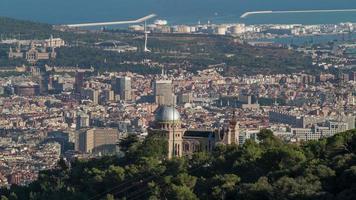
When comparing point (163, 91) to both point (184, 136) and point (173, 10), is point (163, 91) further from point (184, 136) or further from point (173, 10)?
point (173, 10)

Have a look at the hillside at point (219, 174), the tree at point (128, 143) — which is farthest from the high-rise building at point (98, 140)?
the hillside at point (219, 174)

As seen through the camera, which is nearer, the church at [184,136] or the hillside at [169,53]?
the church at [184,136]

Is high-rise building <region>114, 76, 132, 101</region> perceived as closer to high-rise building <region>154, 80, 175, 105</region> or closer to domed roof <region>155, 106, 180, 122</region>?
high-rise building <region>154, 80, 175, 105</region>

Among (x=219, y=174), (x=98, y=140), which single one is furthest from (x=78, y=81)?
(x=219, y=174)

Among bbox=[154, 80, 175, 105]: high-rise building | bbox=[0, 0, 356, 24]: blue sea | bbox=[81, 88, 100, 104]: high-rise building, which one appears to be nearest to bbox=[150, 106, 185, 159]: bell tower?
bbox=[154, 80, 175, 105]: high-rise building

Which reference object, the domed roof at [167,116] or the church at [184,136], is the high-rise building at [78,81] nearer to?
the domed roof at [167,116]

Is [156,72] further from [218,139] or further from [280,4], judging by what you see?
[280,4]

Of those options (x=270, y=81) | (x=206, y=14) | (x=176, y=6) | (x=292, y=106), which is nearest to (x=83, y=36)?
(x=270, y=81)

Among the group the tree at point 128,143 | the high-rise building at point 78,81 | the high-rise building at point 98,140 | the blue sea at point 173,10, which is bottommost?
the high-rise building at point 98,140
